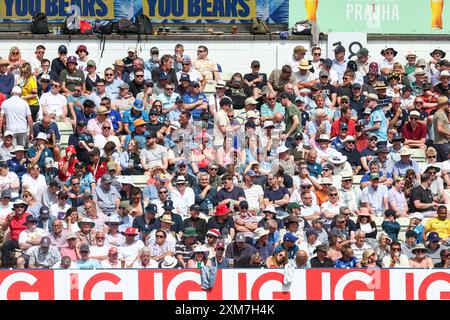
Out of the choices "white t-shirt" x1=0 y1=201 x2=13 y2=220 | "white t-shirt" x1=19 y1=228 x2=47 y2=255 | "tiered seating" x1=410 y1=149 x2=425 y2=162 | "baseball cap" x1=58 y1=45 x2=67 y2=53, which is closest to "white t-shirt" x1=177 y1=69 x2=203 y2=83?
"baseball cap" x1=58 y1=45 x2=67 y2=53

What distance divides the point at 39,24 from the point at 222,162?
5790 millimetres

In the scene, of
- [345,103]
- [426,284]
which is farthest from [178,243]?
[345,103]

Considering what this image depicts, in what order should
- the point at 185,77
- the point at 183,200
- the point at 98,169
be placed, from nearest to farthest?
the point at 183,200
the point at 98,169
the point at 185,77

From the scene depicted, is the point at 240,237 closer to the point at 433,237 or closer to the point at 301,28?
the point at 433,237

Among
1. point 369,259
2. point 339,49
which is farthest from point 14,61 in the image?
point 369,259

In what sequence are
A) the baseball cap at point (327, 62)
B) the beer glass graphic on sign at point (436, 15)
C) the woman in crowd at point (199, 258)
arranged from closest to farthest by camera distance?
1. the woman in crowd at point (199, 258)
2. the baseball cap at point (327, 62)
3. the beer glass graphic on sign at point (436, 15)

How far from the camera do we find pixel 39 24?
26.9m

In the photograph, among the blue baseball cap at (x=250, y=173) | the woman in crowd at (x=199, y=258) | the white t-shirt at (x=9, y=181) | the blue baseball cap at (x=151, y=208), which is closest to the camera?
the woman in crowd at (x=199, y=258)

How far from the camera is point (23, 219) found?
825 inches

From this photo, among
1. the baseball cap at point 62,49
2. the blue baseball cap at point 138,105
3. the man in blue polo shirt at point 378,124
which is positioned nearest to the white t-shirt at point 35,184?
the blue baseball cap at point 138,105

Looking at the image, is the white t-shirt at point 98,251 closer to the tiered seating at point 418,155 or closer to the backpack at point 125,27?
the tiered seating at point 418,155

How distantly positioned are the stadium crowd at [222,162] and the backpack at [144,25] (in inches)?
38.1

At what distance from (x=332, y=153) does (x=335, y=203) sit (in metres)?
1.42

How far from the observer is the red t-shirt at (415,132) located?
78.6 feet
